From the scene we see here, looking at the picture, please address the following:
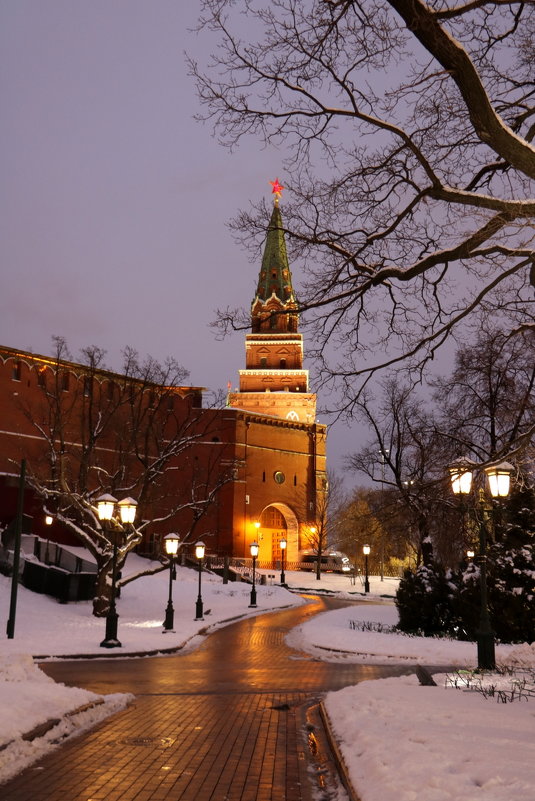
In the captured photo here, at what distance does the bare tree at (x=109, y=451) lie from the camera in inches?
1002

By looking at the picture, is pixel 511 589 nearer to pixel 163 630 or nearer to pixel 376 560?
pixel 163 630

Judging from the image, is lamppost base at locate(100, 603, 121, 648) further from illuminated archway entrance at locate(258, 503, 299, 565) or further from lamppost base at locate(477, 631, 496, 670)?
illuminated archway entrance at locate(258, 503, 299, 565)

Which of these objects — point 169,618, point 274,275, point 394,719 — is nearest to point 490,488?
point 394,719

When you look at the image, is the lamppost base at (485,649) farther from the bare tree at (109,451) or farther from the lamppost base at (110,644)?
the bare tree at (109,451)

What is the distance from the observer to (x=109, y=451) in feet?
162

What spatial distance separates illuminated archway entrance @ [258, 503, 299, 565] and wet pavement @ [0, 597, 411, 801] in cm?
4546

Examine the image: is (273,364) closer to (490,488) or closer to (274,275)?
(274,275)

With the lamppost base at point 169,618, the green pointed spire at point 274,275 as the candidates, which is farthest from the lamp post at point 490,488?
the green pointed spire at point 274,275

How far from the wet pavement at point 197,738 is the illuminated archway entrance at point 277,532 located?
149 feet

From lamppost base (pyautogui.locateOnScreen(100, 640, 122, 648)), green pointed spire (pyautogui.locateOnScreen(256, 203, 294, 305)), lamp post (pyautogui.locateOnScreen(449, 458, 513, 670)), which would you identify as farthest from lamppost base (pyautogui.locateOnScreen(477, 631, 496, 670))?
green pointed spire (pyautogui.locateOnScreen(256, 203, 294, 305))

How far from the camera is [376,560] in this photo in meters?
76.3

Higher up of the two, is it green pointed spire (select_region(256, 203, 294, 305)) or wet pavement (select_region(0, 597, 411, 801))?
green pointed spire (select_region(256, 203, 294, 305))

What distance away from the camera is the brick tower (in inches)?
2980

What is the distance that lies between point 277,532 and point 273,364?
23654mm
